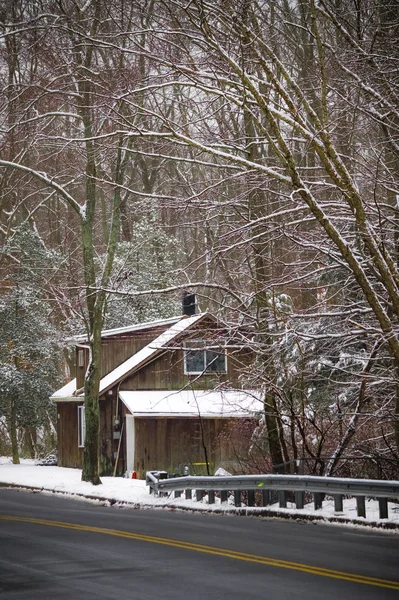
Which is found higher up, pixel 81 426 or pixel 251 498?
pixel 81 426

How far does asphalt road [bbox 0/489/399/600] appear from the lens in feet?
31.8

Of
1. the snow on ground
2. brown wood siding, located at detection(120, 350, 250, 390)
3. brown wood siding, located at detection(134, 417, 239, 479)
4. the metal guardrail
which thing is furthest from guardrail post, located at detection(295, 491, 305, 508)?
brown wood siding, located at detection(120, 350, 250, 390)

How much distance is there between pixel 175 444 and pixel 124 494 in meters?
12.6

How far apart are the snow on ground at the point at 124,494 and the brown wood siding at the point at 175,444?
2.85 meters

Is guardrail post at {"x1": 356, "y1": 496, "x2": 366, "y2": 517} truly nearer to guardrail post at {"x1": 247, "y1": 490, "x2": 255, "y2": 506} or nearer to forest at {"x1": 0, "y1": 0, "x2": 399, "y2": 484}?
forest at {"x1": 0, "y1": 0, "x2": 399, "y2": 484}

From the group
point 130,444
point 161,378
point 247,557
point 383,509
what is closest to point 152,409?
point 130,444

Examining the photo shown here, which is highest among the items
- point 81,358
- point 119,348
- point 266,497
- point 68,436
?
point 119,348

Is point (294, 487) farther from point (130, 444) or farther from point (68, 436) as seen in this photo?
point (68, 436)

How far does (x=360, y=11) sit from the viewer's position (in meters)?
13.4

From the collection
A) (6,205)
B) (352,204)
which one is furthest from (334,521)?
(6,205)

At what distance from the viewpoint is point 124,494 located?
25.8m

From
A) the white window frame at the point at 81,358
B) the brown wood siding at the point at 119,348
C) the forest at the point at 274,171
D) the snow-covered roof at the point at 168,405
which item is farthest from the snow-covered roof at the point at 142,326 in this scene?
the forest at the point at 274,171

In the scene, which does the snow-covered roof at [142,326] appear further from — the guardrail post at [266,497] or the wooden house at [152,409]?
the guardrail post at [266,497]

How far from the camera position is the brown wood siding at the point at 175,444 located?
124 ft
